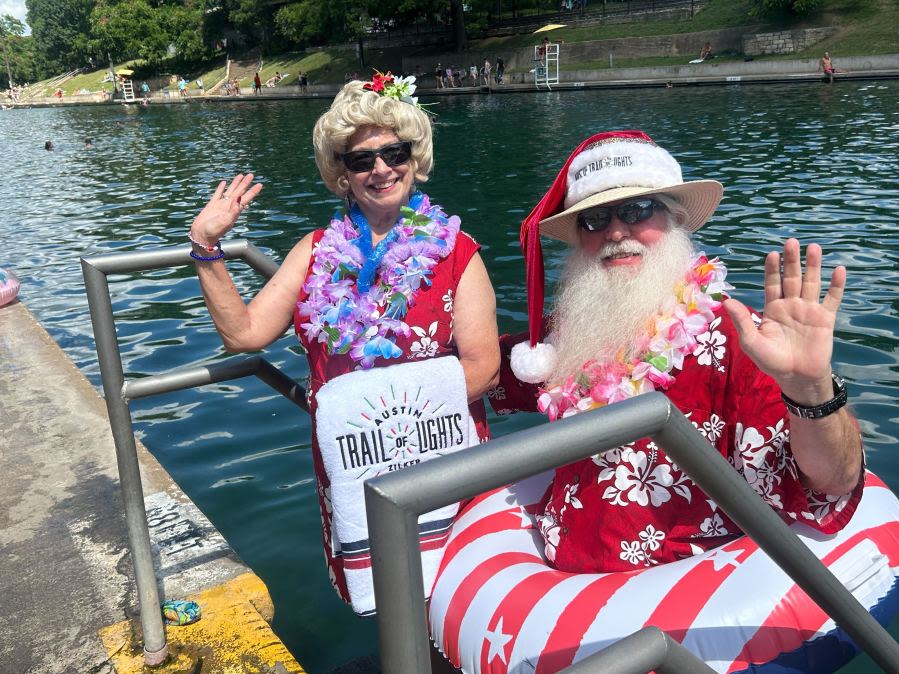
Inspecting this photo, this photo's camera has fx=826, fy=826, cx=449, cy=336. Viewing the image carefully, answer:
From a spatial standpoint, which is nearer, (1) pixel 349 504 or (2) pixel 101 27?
(1) pixel 349 504

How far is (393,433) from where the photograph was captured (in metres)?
2.31

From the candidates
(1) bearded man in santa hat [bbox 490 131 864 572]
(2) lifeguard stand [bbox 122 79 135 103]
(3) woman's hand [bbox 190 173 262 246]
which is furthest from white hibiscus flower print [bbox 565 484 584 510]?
(2) lifeguard stand [bbox 122 79 135 103]

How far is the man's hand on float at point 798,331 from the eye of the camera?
1.72 m

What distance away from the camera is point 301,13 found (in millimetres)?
55312

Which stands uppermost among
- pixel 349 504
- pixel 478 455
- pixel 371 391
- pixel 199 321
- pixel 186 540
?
pixel 478 455

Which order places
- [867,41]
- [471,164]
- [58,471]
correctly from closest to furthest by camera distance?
[58,471]
[471,164]
[867,41]

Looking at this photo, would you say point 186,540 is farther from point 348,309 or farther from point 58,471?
point 348,309

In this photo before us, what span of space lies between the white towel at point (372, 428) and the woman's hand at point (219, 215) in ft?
2.09

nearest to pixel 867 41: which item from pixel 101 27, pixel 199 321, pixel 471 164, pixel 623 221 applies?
pixel 471 164

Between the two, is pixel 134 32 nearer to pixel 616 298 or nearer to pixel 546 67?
pixel 546 67

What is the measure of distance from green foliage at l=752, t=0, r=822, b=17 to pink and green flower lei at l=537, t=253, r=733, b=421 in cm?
3637

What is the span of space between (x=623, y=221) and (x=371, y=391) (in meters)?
0.92

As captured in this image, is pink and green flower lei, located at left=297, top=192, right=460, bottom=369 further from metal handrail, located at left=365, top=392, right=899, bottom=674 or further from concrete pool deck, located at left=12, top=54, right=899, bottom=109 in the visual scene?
concrete pool deck, located at left=12, top=54, right=899, bottom=109

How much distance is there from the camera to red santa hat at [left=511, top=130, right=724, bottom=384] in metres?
2.51
